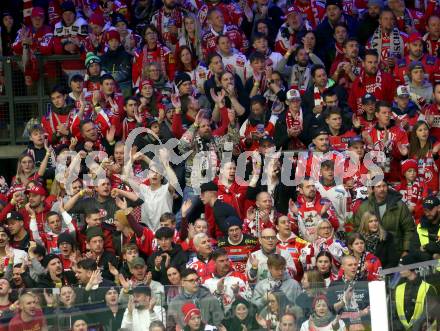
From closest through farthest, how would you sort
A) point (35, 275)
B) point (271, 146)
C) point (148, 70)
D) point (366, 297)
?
point (366, 297)
point (35, 275)
point (271, 146)
point (148, 70)

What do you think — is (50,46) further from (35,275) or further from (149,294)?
(149,294)

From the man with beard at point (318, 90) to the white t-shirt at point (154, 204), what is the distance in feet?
7.13

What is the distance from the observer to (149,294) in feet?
53.6

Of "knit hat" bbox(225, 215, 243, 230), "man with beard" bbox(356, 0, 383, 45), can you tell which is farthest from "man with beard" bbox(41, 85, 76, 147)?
"man with beard" bbox(356, 0, 383, 45)

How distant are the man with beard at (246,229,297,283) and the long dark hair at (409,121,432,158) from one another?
253cm

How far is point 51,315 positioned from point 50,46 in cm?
742

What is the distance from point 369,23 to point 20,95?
4.79m

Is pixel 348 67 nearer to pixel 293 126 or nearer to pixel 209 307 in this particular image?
pixel 293 126

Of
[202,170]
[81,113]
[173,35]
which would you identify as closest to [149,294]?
[202,170]

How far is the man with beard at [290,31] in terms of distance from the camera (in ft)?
73.2

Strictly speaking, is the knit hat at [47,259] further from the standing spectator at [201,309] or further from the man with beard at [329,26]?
the man with beard at [329,26]

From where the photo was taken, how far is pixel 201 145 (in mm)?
20625

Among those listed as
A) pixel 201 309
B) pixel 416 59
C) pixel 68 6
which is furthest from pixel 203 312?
pixel 68 6

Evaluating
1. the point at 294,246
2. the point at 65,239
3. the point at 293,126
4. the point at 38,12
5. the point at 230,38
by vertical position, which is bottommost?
the point at 294,246
